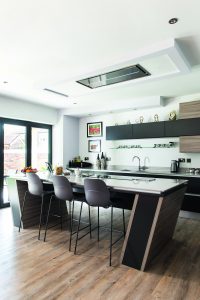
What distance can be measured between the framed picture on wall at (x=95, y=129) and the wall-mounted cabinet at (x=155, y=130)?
0.54 meters

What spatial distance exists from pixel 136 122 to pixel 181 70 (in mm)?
2565

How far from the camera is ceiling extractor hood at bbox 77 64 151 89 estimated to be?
9.88 feet

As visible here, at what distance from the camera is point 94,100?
17.2 ft

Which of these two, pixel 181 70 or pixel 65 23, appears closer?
pixel 65 23

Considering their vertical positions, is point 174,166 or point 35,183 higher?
point 174,166

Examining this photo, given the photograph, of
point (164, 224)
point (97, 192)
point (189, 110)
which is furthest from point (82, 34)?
point (189, 110)

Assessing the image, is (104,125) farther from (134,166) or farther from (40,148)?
(40,148)

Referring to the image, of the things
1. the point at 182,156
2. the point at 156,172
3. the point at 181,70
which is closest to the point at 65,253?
the point at 156,172

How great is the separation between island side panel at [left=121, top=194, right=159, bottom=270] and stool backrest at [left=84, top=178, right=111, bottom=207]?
355 mm

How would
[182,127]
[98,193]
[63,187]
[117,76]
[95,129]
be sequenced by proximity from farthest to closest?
[95,129]
[182,127]
[117,76]
[63,187]
[98,193]

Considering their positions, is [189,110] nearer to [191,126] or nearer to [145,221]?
[191,126]

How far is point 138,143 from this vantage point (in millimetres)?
5504

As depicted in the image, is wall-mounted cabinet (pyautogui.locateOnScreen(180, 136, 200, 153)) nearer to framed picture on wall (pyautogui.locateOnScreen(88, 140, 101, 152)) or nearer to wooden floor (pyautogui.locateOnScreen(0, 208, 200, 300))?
wooden floor (pyautogui.locateOnScreen(0, 208, 200, 300))

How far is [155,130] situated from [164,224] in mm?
2735
